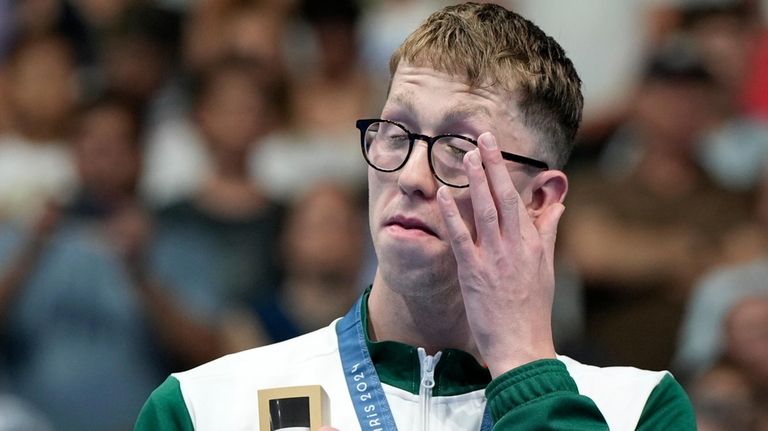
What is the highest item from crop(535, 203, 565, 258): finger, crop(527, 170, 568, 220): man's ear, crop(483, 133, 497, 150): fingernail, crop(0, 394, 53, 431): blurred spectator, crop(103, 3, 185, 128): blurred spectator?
crop(103, 3, 185, 128): blurred spectator

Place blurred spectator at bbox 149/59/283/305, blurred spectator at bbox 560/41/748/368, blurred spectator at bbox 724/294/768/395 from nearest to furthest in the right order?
blurred spectator at bbox 724/294/768/395 < blurred spectator at bbox 560/41/748/368 < blurred spectator at bbox 149/59/283/305

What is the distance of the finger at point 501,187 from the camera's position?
2.63m

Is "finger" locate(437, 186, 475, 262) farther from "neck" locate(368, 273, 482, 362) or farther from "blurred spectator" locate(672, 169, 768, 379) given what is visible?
"blurred spectator" locate(672, 169, 768, 379)

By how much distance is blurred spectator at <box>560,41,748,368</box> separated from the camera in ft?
21.8

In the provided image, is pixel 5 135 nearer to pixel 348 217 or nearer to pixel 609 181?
pixel 348 217

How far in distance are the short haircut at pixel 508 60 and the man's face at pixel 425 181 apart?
0.03 metres

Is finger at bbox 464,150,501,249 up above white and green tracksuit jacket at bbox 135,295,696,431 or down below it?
above

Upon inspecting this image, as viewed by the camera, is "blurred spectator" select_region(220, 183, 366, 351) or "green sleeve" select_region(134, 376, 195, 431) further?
"blurred spectator" select_region(220, 183, 366, 351)

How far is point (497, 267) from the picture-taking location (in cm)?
265

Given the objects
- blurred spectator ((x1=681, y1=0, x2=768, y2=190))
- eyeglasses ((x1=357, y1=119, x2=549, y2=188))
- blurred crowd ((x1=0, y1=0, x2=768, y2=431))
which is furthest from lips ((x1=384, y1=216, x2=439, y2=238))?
blurred spectator ((x1=681, y1=0, x2=768, y2=190))

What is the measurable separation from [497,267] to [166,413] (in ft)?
2.53

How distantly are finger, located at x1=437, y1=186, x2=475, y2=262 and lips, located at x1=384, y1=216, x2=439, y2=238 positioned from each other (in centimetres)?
9

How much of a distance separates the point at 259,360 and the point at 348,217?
411cm

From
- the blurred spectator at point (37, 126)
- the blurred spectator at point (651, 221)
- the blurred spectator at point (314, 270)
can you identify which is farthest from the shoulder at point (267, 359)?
the blurred spectator at point (37, 126)
